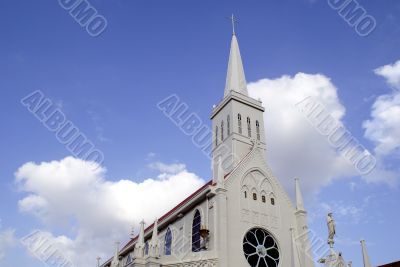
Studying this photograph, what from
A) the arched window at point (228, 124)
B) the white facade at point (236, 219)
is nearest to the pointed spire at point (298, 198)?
the white facade at point (236, 219)

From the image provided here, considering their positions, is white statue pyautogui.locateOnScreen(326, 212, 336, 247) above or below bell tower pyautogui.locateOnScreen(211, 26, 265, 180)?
below

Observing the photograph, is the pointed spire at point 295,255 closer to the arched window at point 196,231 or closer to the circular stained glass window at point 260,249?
the circular stained glass window at point 260,249

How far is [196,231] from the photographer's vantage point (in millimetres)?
32625

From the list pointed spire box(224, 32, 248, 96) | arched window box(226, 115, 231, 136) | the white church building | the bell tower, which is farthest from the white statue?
pointed spire box(224, 32, 248, 96)

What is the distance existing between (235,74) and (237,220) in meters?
18.5

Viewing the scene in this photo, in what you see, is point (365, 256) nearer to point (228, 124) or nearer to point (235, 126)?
point (235, 126)

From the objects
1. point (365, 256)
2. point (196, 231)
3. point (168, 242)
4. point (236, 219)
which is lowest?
point (365, 256)

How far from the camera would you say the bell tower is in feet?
124

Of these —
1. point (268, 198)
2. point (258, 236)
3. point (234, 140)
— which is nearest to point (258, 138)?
point (234, 140)

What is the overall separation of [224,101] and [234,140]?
504cm

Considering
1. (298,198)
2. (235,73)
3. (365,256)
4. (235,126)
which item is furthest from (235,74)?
(365,256)

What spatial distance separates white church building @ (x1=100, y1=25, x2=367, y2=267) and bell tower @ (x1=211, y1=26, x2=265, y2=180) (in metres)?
0.10

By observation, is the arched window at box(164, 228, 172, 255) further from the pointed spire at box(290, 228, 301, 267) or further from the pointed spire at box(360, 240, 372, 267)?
the pointed spire at box(360, 240, 372, 267)

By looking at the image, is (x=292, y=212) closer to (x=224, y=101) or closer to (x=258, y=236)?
(x=258, y=236)
